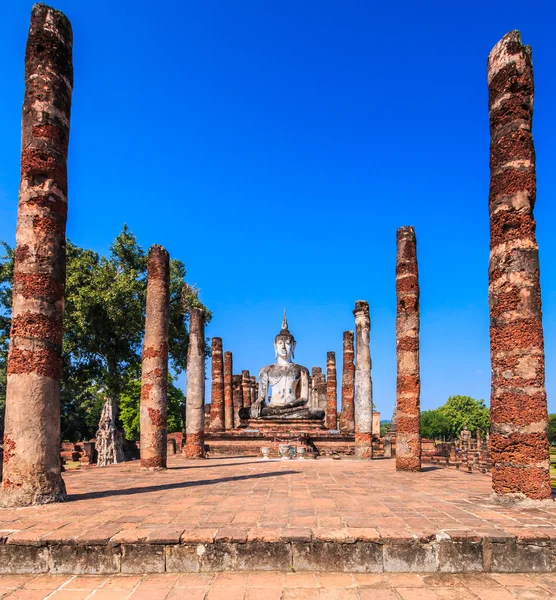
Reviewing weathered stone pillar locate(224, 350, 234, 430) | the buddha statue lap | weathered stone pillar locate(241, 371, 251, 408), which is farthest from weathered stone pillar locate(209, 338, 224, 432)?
weathered stone pillar locate(241, 371, 251, 408)

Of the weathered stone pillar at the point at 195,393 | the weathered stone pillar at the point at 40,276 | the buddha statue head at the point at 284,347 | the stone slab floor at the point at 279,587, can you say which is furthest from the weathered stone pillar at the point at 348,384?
the stone slab floor at the point at 279,587

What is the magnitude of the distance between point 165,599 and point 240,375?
41.5 m

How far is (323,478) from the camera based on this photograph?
35.7 ft

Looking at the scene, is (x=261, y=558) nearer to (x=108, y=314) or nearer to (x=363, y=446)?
(x=363, y=446)

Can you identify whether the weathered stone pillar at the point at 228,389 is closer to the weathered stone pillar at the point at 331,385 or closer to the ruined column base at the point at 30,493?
the weathered stone pillar at the point at 331,385

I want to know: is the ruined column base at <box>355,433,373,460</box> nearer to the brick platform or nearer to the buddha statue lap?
the buddha statue lap

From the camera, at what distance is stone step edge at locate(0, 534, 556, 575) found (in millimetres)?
5160

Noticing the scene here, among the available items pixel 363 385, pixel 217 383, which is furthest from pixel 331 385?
pixel 363 385

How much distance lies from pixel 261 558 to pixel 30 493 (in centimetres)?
388

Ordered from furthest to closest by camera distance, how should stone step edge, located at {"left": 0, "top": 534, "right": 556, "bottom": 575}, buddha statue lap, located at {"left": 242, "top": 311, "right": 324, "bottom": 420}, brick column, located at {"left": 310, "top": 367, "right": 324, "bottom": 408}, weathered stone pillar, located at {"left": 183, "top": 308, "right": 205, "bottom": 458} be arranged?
brick column, located at {"left": 310, "top": 367, "right": 324, "bottom": 408}, buddha statue lap, located at {"left": 242, "top": 311, "right": 324, "bottom": 420}, weathered stone pillar, located at {"left": 183, "top": 308, "right": 205, "bottom": 458}, stone step edge, located at {"left": 0, "top": 534, "right": 556, "bottom": 575}

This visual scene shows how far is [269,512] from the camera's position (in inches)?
258

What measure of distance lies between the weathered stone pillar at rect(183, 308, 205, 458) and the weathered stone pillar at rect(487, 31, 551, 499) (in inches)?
431

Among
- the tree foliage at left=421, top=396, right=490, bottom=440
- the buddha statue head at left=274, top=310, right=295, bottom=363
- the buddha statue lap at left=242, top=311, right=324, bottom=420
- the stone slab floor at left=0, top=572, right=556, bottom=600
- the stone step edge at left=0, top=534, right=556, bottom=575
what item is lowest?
the tree foliage at left=421, top=396, right=490, bottom=440

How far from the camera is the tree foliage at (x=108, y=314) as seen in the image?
2166 cm
